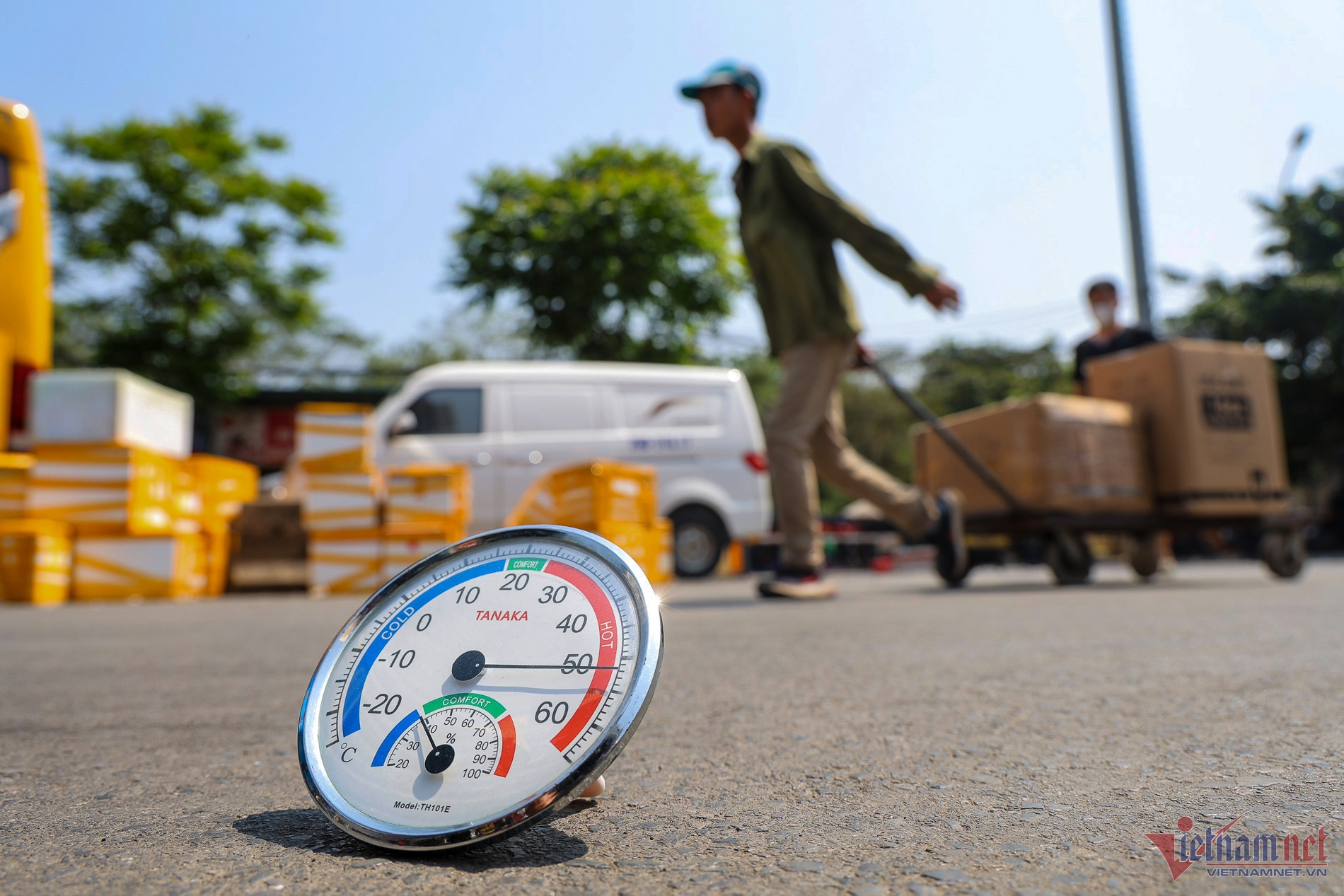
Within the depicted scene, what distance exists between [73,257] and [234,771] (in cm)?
1888

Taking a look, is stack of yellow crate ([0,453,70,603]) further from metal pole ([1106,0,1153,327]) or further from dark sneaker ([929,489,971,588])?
metal pole ([1106,0,1153,327])

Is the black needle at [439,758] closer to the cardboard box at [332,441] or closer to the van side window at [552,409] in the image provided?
the cardboard box at [332,441]

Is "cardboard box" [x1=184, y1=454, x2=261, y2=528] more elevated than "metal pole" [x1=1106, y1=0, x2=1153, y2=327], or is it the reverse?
"metal pole" [x1=1106, y1=0, x2=1153, y2=327]

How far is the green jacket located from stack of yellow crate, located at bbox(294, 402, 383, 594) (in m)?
3.45

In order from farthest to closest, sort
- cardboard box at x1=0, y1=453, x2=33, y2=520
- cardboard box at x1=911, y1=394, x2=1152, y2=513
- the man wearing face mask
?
cardboard box at x1=0, y1=453, x2=33, y2=520 → the man wearing face mask → cardboard box at x1=911, y1=394, x2=1152, y2=513

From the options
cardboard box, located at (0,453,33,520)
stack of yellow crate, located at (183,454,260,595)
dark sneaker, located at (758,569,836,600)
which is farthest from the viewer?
stack of yellow crate, located at (183,454,260,595)

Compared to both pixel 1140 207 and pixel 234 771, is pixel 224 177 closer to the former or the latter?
Result: pixel 1140 207

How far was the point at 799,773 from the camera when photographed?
134 cm

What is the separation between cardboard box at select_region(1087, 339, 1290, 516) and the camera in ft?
19.4

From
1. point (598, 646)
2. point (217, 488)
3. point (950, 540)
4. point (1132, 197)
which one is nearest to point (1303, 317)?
point (1132, 197)

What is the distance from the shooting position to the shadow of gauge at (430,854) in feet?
3.13

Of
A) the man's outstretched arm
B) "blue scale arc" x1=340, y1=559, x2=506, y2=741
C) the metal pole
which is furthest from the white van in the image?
"blue scale arc" x1=340, y1=559, x2=506, y2=741

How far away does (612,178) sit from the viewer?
56.8 feet

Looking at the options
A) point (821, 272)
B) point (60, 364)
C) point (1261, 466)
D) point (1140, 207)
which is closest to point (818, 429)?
point (821, 272)
